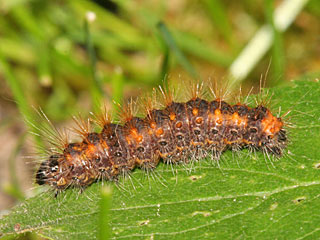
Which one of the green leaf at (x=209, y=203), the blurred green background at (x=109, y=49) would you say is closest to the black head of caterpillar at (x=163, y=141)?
the green leaf at (x=209, y=203)

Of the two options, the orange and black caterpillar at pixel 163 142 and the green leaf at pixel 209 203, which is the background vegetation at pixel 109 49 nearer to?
the orange and black caterpillar at pixel 163 142

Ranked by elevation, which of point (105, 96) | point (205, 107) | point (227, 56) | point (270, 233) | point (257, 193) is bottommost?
point (270, 233)

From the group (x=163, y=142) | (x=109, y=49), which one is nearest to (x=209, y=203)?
(x=163, y=142)

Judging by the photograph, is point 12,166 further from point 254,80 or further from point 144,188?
point 254,80

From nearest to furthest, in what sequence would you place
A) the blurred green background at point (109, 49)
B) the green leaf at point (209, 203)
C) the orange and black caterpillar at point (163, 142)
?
the green leaf at point (209, 203) < the orange and black caterpillar at point (163, 142) < the blurred green background at point (109, 49)

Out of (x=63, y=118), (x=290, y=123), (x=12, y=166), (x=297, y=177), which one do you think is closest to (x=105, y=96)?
(x=63, y=118)

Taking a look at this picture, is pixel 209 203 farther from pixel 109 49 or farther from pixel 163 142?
pixel 109 49
